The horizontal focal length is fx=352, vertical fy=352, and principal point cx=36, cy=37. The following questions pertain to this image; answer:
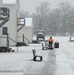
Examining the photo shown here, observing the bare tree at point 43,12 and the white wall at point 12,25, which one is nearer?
the white wall at point 12,25

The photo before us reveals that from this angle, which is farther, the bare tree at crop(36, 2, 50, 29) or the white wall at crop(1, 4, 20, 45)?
the bare tree at crop(36, 2, 50, 29)

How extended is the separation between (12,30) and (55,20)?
3402 inches

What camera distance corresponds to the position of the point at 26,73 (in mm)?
17625

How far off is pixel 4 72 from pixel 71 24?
113 meters

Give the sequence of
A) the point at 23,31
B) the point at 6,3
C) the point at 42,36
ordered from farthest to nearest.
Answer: the point at 42,36 < the point at 23,31 < the point at 6,3

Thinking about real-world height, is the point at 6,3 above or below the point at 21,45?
above

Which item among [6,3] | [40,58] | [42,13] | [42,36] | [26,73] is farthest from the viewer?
[42,13]

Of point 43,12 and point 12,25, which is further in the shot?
point 43,12

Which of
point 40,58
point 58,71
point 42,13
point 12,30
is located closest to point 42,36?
point 12,30

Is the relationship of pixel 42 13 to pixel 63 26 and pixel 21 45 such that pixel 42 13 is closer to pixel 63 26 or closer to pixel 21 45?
pixel 63 26

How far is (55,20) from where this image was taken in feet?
440

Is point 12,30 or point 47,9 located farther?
point 47,9

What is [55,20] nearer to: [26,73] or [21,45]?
[21,45]

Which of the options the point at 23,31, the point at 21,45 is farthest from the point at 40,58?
Result: the point at 23,31
